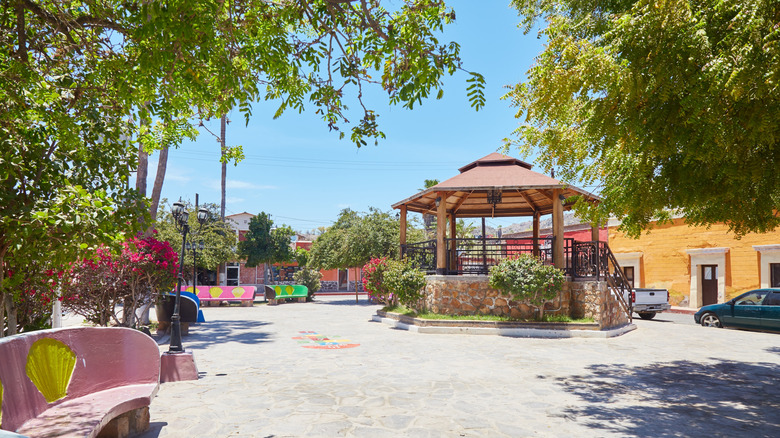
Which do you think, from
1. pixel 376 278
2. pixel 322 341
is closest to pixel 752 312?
pixel 376 278

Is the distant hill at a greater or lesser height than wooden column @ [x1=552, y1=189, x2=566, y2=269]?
greater

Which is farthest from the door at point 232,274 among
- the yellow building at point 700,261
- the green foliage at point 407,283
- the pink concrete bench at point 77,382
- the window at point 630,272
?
the pink concrete bench at point 77,382

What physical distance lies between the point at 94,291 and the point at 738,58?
11.4 metres

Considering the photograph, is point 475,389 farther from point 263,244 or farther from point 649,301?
point 263,244

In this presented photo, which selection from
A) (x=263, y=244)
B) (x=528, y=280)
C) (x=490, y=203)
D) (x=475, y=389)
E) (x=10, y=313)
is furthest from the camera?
(x=263, y=244)

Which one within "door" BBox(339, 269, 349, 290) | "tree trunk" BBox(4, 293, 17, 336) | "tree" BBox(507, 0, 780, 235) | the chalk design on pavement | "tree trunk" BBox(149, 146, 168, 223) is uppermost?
"tree trunk" BBox(149, 146, 168, 223)

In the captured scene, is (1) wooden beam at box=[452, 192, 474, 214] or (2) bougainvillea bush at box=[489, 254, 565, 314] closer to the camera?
(2) bougainvillea bush at box=[489, 254, 565, 314]

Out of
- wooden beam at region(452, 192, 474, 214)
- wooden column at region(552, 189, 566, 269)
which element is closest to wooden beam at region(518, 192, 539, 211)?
wooden beam at region(452, 192, 474, 214)

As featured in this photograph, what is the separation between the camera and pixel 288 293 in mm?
28906

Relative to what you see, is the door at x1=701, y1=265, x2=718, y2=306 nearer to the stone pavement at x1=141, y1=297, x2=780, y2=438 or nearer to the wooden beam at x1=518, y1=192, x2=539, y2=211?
the wooden beam at x1=518, y1=192, x2=539, y2=211

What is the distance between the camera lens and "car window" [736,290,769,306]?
46.8ft

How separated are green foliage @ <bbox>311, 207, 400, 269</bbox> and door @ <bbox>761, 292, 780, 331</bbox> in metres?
17.0

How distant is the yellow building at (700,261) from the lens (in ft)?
67.9

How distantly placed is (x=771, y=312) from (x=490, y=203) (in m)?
8.49
